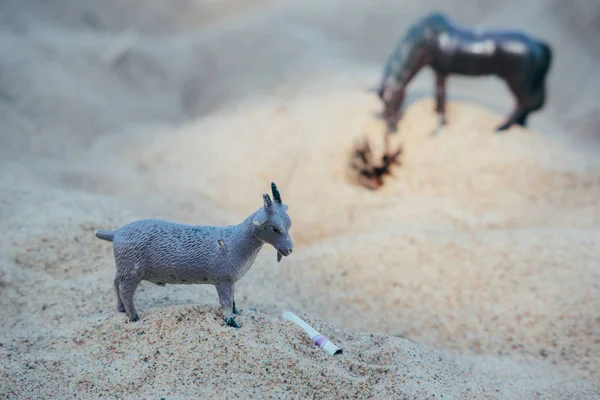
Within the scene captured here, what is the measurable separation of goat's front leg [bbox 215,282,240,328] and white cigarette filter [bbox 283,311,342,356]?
294 millimetres

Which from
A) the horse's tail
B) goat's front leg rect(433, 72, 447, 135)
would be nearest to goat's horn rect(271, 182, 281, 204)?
goat's front leg rect(433, 72, 447, 135)

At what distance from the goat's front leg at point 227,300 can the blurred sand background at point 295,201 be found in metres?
0.06

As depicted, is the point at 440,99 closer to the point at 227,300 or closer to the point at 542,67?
the point at 542,67

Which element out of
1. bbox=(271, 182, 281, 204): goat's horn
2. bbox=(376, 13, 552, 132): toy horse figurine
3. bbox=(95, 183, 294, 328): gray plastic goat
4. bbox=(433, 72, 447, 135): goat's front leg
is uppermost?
bbox=(376, 13, 552, 132): toy horse figurine

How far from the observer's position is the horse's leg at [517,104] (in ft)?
17.5

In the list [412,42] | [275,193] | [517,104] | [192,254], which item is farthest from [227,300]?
[517,104]

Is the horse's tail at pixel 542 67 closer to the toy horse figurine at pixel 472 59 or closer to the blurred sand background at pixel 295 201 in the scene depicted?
the toy horse figurine at pixel 472 59

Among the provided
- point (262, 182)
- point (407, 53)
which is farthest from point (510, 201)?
point (262, 182)

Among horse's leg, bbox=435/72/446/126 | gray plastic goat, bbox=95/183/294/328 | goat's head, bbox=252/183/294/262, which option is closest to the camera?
goat's head, bbox=252/183/294/262

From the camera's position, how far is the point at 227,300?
242 cm

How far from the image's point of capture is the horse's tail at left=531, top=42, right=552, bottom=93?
5262 millimetres

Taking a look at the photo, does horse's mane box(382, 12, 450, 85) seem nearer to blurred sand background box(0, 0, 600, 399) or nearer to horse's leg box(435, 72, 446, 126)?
horse's leg box(435, 72, 446, 126)

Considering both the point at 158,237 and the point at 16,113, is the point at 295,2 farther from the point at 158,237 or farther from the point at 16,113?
the point at 158,237

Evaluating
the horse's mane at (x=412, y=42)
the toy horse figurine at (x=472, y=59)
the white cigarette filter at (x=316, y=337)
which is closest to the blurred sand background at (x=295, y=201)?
the white cigarette filter at (x=316, y=337)
